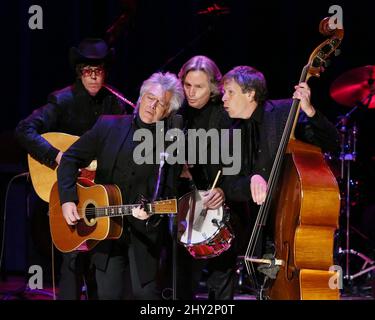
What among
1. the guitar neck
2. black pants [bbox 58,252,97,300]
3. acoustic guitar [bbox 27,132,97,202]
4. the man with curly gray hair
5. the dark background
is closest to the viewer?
the guitar neck

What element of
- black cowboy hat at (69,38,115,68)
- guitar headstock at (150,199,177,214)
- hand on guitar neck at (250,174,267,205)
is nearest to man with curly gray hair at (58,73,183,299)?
guitar headstock at (150,199,177,214)

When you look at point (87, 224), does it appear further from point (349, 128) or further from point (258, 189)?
point (349, 128)

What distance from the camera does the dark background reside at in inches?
257

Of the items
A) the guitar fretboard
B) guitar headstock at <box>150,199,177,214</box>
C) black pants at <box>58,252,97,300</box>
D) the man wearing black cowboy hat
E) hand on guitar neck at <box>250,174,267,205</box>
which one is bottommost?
black pants at <box>58,252,97,300</box>

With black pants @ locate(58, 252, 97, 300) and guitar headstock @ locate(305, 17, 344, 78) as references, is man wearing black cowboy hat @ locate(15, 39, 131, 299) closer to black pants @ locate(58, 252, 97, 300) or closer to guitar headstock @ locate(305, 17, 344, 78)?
black pants @ locate(58, 252, 97, 300)

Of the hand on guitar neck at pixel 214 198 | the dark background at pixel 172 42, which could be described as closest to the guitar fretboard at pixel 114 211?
the hand on guitar neck at pixel 214 198

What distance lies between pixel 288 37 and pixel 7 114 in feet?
9.12

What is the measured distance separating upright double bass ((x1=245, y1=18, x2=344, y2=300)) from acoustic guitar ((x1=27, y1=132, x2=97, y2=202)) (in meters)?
1.84

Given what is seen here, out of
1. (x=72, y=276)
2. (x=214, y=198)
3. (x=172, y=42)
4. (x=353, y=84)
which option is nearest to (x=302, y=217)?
(x=214, y=198)

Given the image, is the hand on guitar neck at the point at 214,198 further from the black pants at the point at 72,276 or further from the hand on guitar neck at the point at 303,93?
the black pants at the point at 72,276

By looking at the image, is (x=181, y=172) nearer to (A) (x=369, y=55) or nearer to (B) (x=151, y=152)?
(B) (x=151, y=152)

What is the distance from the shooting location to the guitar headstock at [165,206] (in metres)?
3.67

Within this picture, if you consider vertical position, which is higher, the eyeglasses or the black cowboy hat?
the black cowboy hat

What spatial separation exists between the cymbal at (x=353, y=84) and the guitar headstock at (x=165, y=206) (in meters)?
2.95
